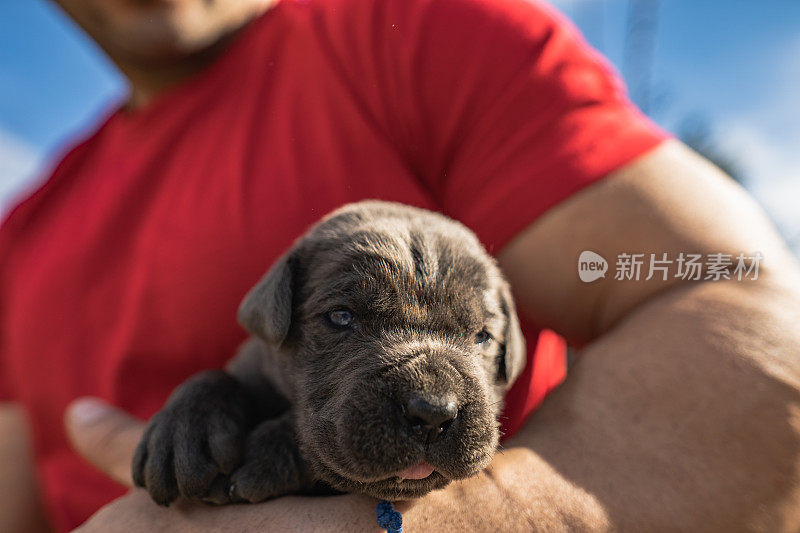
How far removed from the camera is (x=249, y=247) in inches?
75.5

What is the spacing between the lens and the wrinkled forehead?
57.4 inches

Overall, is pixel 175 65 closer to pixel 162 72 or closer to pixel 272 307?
pixel 162 72

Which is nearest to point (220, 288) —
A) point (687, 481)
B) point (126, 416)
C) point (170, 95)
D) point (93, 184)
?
point (126, 416)

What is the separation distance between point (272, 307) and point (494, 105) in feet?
3.36

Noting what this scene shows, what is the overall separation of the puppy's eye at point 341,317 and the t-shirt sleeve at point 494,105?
54 cm

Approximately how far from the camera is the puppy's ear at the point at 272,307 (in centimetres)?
157

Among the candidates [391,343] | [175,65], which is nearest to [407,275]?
[391,343]

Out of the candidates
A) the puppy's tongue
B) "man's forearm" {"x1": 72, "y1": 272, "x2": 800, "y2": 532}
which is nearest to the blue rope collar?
"man's forearm" {"x1": 72, "y1": 272, "x2": 800, "y2": 532}

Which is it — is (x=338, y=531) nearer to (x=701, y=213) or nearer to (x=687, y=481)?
(x=687, y=481)

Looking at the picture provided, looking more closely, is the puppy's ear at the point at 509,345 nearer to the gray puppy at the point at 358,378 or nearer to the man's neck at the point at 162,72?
the gray puppy at the point at 358,378

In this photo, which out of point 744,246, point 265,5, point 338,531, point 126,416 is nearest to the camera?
point 338,531

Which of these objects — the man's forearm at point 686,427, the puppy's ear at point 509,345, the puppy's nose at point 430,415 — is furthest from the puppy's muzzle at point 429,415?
the puppy's ear at point 509,345

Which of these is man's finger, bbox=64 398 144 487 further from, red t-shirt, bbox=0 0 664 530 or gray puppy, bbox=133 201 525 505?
gray puppy, bbox=133 201 525 505

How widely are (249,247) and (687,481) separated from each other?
5.38 ft
